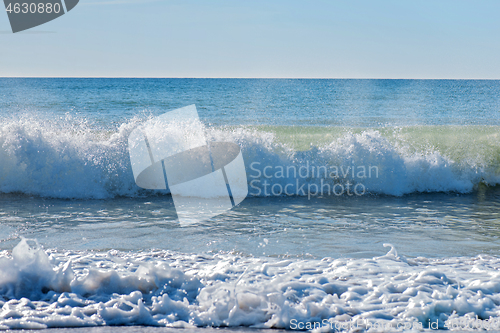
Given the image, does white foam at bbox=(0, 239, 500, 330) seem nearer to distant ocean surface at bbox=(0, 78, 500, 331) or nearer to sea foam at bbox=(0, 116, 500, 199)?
distant ocean surface at bbox=(0, 78, 500, 331)

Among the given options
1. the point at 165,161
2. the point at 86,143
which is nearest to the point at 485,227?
the point at 165,161

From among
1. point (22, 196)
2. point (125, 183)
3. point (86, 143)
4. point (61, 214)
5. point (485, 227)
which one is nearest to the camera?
point (485, 227)

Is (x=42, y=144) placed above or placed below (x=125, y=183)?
above

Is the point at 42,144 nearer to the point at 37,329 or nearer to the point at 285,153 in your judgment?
the point at 285,153

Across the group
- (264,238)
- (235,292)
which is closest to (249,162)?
(264,238)

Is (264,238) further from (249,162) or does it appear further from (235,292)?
(249,162)

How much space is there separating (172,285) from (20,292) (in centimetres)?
109

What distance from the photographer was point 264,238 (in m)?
4.48

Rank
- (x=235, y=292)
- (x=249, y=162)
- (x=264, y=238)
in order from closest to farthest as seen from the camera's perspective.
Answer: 1. (x=235, y=292)
2. (x=264, y=238)
3. (x=249, y=162)

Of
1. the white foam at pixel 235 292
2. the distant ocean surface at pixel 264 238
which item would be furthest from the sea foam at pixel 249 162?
the white foam at pixel 235 292

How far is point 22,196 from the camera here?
6.68 meters

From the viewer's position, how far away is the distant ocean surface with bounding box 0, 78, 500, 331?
2.69 meters

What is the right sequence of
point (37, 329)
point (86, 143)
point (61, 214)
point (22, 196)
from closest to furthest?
point (37, 329) < point (61, 214) < point (22, 196) < point (86, 143)

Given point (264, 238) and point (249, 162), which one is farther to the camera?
point (249, 162)
